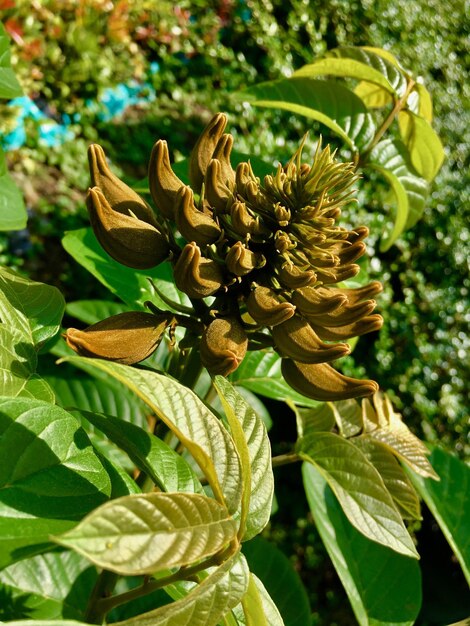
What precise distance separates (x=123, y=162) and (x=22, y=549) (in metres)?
3.22

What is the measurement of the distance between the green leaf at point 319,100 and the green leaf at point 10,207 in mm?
462

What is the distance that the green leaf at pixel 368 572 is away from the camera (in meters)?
1.16

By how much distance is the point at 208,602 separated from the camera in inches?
20.8

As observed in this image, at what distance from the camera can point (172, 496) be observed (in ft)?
1.67

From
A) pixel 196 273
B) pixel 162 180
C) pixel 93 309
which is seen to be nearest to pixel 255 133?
pixel 93 309

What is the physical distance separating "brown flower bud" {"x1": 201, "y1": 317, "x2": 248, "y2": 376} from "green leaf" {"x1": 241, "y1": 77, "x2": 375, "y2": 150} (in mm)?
580

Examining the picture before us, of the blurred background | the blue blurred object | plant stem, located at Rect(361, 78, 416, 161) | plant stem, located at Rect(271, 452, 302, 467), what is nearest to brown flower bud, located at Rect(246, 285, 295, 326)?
plant stem, located at Rect(271, 452, 302, 467)

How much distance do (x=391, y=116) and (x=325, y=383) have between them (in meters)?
0.66

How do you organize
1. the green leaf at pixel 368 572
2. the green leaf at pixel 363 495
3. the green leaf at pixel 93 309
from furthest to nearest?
the green leaf at pixel 93 309 → the green leaf at pixel 368 572 → the green leaf at pixel 363 495

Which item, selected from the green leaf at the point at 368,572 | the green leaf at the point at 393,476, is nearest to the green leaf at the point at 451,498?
the green leaf at the point at 368,572

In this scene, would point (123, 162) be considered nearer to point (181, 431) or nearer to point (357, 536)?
point (357, 536)

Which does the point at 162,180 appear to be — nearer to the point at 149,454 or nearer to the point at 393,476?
the point at 149,454

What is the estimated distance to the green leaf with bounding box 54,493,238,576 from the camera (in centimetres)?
41

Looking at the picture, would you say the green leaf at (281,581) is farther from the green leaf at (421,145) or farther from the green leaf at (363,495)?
the green leaf at (421,145)
